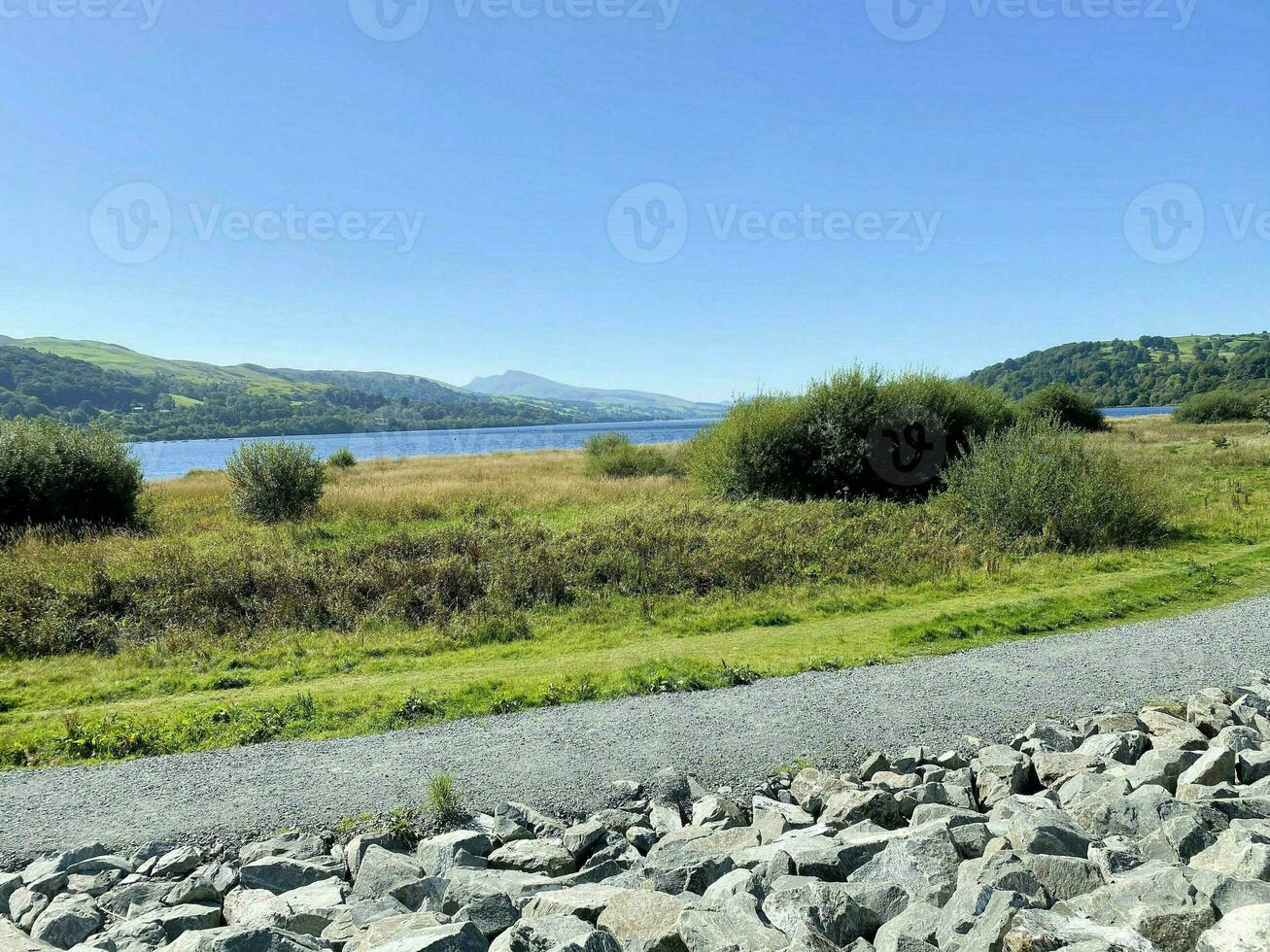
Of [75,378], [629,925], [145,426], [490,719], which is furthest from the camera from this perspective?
[75,378]

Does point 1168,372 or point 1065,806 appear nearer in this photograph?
point 1065,806

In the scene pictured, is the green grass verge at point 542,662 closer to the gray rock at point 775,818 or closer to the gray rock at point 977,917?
the gray rock at point 775,818

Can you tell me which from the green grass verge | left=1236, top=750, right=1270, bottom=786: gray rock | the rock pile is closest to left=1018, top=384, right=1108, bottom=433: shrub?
the green grass verge

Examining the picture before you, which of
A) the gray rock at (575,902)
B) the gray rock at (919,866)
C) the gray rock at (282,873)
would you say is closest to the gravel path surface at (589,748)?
the gray rock at (282,873)

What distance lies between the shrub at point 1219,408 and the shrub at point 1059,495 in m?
65.8

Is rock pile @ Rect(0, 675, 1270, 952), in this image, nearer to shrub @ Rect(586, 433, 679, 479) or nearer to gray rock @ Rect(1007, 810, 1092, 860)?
gray rock @ Rect(1007, 810, 1092, 860)

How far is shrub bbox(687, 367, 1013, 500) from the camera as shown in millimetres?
32469

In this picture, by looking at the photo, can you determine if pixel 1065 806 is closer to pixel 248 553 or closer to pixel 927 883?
pixel 927 883

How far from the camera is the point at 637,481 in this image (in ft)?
127

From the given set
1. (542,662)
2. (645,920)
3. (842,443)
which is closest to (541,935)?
(645,920)

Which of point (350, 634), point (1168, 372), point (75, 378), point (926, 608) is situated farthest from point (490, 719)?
point (75, 378)

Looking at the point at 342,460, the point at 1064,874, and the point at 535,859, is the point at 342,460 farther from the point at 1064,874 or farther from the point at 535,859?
the point at 1064,874

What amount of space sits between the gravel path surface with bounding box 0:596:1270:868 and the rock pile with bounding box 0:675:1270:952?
1.49 ft

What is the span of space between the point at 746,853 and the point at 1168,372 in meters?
164
